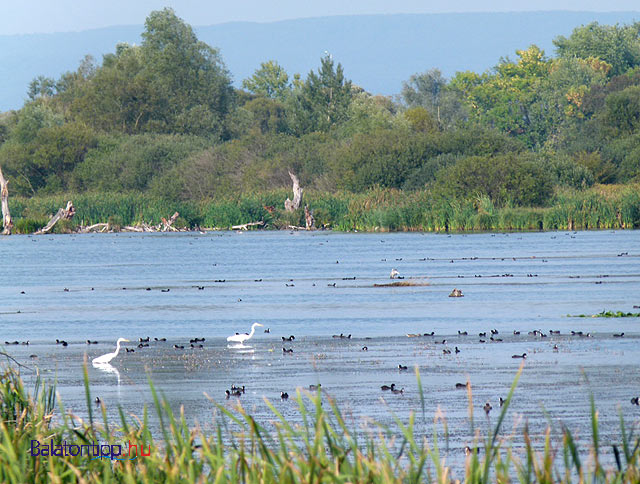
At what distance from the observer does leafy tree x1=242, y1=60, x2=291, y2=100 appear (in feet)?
596

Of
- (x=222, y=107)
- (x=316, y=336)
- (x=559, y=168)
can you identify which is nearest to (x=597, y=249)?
(x=316, y=336)

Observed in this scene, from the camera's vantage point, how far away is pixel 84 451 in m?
9.30

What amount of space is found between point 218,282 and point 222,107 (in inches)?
3731

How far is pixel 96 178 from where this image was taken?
10925cm

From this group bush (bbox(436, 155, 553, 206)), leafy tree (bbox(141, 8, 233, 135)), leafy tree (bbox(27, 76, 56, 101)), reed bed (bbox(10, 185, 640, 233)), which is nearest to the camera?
reed bed (bbox(10, 185, 640, 233))

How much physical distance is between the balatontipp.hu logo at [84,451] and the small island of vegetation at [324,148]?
2448 inches

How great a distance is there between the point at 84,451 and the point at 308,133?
117 metres

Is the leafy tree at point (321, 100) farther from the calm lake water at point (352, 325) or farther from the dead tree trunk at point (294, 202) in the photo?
the calm lake water at point (352, 325)

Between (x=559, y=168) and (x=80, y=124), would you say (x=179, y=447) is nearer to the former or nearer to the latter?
(x=559, y=168)

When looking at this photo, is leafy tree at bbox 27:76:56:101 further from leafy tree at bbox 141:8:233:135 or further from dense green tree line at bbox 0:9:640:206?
leafy tree at bbox 141:8:233:135

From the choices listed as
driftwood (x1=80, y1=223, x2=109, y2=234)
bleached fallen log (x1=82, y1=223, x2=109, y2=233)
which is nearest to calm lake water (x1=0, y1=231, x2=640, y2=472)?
bleached fallen log (x1=82, y1=223, x2=109, y2=233)

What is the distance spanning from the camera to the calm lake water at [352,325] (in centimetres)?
1508

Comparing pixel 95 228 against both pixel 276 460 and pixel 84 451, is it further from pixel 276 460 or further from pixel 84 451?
pixel 276 460

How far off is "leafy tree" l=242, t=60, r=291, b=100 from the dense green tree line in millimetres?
30977
